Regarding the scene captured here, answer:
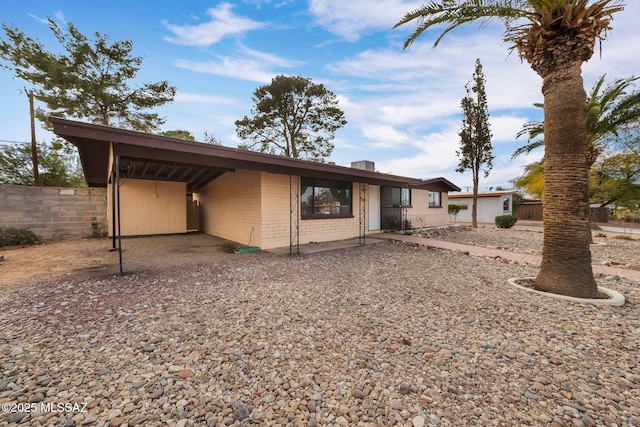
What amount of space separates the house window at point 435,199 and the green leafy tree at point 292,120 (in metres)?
7.31

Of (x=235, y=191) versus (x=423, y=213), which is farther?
(x=423, y=213)

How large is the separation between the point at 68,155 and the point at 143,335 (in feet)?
58.4

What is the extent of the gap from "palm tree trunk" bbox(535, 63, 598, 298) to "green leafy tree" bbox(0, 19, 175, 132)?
54.8ft

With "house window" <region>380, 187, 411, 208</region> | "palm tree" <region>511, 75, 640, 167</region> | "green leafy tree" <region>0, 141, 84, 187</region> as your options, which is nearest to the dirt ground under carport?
"house window" <region>380, 187, 411, 208</region>

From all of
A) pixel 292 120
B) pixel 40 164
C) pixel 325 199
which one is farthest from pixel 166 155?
pixel 40 164

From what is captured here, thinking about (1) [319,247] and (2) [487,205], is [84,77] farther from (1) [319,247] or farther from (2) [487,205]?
(2) [487,205]

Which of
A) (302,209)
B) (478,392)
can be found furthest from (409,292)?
(302,209)

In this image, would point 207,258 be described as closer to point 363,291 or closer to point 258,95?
point 363,291

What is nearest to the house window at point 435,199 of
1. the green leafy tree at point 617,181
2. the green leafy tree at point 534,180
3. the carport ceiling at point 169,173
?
the carport ceiling at point 169,173

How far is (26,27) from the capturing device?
11023 millimetres

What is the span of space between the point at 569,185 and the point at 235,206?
27.5 feet

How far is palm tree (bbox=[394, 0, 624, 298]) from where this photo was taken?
3617 mm

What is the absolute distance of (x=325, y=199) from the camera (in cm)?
867

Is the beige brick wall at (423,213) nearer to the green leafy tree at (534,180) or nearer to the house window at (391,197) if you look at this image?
the house window at (391,197)
